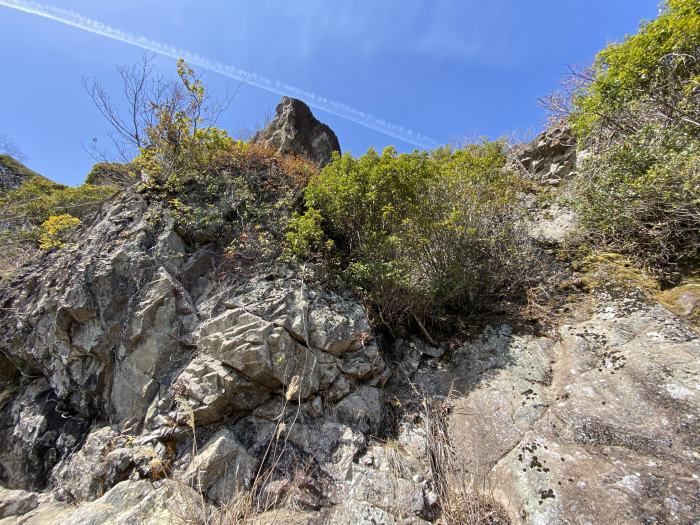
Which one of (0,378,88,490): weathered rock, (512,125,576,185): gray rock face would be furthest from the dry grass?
(512,125,576,185): gray rock face

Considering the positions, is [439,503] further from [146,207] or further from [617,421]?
[146,207]

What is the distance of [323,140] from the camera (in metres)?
10.6

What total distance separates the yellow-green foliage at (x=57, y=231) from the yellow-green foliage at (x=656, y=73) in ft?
32.9

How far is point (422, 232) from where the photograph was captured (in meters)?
5.32

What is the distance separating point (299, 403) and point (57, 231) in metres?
6.36

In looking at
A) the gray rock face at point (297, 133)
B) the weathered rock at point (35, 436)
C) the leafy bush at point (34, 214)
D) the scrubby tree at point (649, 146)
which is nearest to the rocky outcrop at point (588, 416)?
the scrubby tree at point (649, 146)

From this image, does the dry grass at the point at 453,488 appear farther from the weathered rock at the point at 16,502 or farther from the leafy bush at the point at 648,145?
the weathered rock at the point at 16,502

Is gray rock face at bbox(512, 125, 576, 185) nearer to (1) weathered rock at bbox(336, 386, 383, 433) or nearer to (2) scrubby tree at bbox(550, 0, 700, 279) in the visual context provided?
(2) scrubby tree at bbox(550, 0, 700, 279)

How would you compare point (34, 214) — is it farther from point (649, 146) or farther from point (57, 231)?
point (649, 146)

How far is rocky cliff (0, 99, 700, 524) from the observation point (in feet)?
10.0

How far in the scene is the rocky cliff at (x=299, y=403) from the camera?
10.0ft

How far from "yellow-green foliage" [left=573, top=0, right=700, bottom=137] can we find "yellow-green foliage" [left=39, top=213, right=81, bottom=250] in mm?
10020

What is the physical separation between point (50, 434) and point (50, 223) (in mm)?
4106

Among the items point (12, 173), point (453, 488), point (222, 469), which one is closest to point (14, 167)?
point (12, 173)
